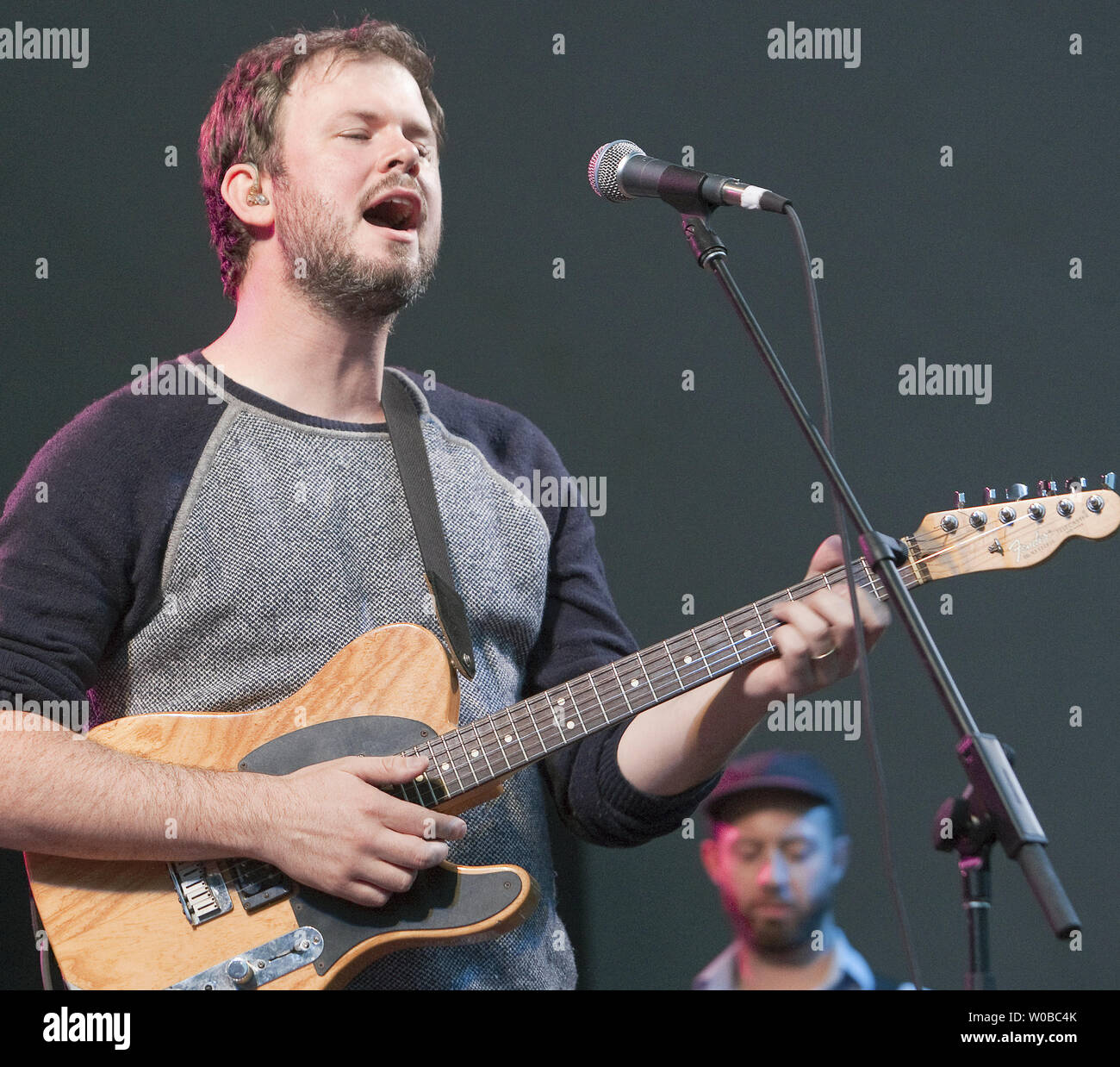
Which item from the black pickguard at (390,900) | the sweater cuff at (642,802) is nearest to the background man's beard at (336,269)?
the black pickguard at (390,900)

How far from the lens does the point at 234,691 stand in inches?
77.7

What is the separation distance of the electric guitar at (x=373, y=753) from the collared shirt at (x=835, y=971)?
0.72m

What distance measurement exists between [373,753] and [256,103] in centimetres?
118

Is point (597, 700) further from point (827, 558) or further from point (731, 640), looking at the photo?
point (827, 558)

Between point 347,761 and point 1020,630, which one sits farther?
point 1020,630

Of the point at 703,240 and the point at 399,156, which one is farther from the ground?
the point at 399,156

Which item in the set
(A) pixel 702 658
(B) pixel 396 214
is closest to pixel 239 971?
(A) pixel 702 658

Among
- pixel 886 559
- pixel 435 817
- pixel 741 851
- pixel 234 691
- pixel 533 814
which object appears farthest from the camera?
pixel 741 851

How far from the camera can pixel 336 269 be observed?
2.20 metres

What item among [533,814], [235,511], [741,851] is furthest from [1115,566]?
[235,511]

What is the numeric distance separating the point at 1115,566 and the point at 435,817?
5.07 feet

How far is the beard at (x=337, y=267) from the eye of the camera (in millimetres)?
2203

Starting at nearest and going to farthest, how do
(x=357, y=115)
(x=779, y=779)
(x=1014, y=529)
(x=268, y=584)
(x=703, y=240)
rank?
(x=703, y=240) < (x=1014, y=529) < (x=268, y=584) < (x=357, y=115) < (x=779, y=779)
